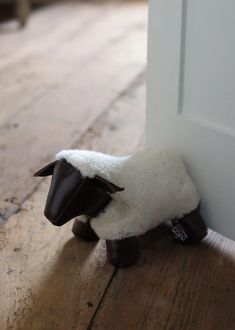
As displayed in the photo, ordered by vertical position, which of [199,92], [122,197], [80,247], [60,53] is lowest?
[60,53]

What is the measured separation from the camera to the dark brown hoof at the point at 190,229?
2.68 ft

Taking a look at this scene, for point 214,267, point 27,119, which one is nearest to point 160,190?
point 214,267

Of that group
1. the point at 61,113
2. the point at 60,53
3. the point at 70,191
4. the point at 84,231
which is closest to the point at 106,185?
the point at 70,191

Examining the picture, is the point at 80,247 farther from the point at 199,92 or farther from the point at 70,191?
the point at 199,92

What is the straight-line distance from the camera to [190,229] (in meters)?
0.82

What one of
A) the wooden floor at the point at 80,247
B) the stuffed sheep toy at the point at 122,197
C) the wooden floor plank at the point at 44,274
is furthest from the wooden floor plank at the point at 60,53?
the stuffed sheep toy at the point at 122,197

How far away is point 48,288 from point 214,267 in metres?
0.30

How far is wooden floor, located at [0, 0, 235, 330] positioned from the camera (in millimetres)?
696

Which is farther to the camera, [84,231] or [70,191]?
[84,231]

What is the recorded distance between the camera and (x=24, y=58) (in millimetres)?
1957

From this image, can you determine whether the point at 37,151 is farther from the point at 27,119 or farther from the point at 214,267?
the point at 214,267

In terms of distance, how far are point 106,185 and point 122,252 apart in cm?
14

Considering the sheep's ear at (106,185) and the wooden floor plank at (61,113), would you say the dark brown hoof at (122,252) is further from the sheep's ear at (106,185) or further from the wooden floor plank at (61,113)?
the wooden floor plank at (61,113)

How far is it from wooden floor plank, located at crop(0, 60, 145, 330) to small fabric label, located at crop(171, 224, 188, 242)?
14 cm
